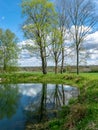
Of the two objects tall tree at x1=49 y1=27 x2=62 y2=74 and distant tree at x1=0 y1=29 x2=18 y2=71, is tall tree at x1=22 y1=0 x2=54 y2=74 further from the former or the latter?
distant tree at x1=0 y1=29 x2=18 y2=71

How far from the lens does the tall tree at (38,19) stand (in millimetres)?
48281

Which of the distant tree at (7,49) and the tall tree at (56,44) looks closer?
the tall tree at (56,44)

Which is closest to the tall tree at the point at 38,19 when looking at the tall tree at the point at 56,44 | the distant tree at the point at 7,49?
the tall tree at the point at 56,44

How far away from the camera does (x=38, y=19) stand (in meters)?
48.6

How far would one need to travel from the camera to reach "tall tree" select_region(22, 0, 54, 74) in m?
48.3

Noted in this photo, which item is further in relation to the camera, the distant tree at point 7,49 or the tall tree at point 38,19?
the distant tree at point 7,49

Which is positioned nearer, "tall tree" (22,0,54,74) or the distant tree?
"tall tree" (22,0,54,74)

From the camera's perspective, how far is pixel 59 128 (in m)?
12.4

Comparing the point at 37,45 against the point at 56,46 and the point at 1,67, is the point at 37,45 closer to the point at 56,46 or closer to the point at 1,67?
the point at 56,46

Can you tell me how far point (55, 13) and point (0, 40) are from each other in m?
19.6

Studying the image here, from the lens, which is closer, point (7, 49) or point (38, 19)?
point (38, 19)

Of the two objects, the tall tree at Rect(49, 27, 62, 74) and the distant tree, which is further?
the distant tree

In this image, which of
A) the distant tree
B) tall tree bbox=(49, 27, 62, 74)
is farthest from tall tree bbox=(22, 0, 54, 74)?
the distant tree

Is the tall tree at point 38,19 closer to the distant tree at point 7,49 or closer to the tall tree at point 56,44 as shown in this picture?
the tall tree at point 56,44
